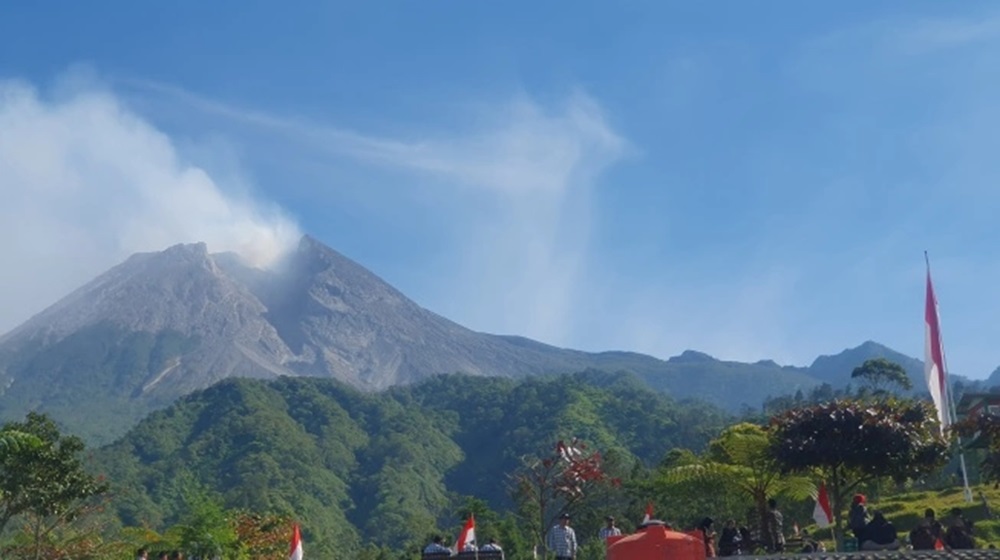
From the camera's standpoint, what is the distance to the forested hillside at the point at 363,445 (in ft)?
270

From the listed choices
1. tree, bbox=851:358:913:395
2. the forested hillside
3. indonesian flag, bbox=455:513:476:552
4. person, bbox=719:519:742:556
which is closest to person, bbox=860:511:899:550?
person, bbox=719:519:742:556

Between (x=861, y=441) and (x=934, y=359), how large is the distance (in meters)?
6.35

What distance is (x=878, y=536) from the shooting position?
41.6ft

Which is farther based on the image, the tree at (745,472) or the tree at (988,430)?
the tree at (745,472)

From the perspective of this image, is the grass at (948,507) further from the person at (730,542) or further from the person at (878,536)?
the person at (878,536)

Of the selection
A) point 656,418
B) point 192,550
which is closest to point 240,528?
point 192,550

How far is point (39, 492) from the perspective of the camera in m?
18.3

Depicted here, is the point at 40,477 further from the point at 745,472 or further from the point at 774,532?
the point at 745,472

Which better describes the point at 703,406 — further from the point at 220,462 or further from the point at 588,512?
the point at 588,512

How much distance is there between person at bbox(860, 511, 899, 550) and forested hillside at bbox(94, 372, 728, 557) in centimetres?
5432

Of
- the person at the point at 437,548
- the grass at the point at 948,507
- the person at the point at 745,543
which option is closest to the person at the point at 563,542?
the person at the point at 437,548

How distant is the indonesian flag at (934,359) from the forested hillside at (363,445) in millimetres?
47923

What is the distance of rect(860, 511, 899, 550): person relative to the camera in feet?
41.3

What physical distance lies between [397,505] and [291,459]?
11035 millimetres
